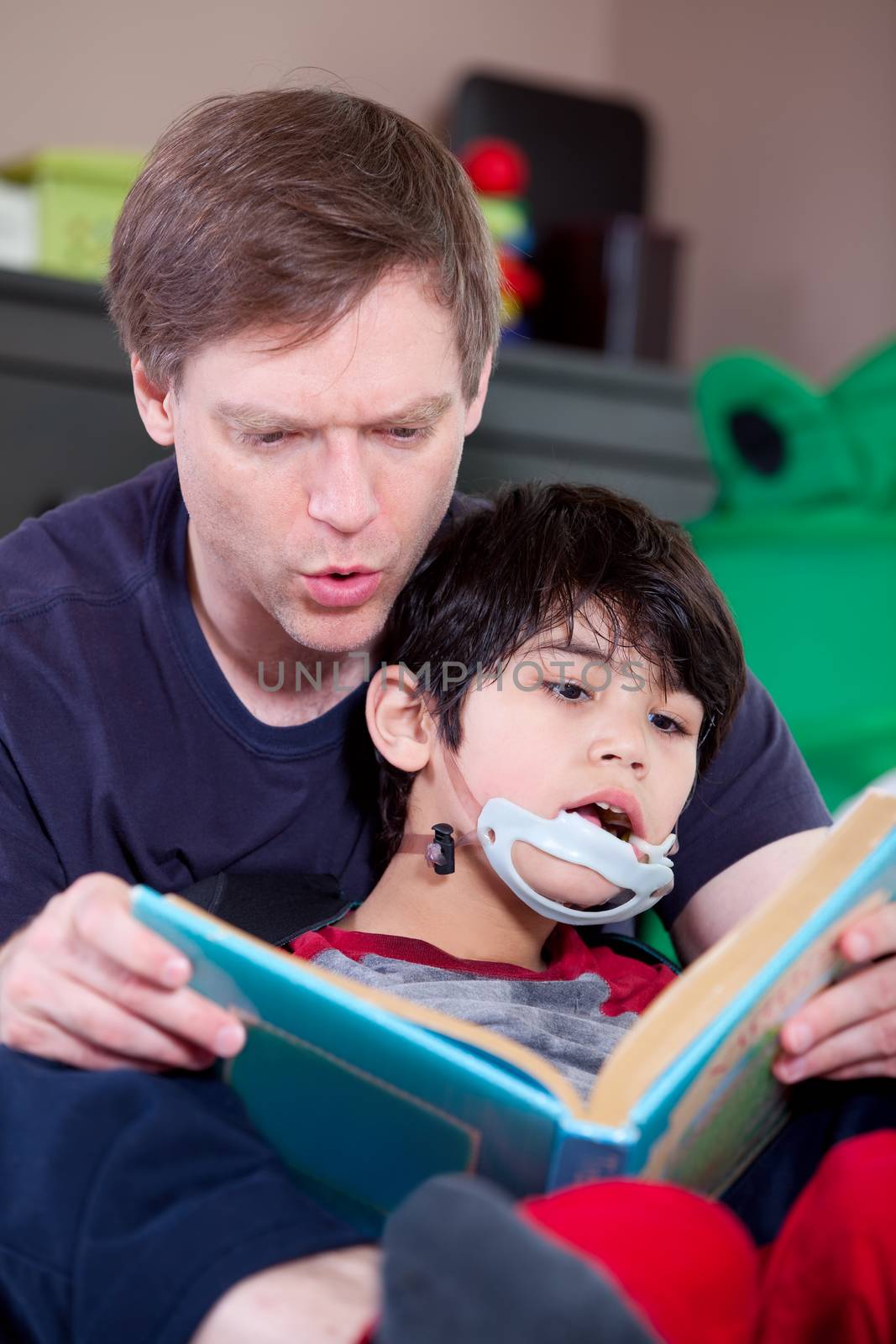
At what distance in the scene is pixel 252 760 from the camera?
1.19m

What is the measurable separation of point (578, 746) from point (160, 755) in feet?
1.19

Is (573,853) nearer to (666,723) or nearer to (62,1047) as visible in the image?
(666,723)

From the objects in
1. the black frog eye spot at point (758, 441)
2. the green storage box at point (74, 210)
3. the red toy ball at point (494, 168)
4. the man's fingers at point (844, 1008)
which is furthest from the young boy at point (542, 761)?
the red toy ball at point (494, 168)

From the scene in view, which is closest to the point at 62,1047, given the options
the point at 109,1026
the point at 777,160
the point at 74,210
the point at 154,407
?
the point at 109,1026

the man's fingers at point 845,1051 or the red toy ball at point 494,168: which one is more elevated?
the red toy ball at point 494,168

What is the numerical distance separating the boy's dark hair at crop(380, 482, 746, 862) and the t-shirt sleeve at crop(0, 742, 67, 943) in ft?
0.88

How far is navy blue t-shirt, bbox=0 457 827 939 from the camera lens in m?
1.13

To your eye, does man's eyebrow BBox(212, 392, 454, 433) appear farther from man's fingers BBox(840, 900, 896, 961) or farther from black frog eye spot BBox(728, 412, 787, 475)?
black frog eye spot BBox(728, 412, 787, 475)

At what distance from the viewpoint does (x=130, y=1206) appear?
0.71 m

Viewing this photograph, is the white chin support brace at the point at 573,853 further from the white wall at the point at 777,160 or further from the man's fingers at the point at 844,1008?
the white wall at the point at 777,160

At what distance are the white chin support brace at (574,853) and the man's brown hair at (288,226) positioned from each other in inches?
14.4

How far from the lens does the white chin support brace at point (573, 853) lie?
981mm

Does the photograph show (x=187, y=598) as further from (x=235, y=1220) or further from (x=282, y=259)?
(x=235, y=1220)

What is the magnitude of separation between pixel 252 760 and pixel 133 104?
1.67 m
